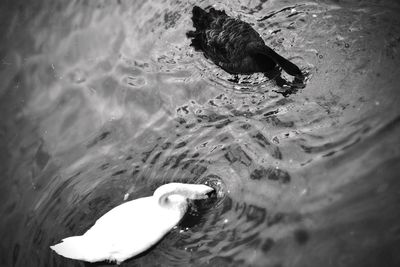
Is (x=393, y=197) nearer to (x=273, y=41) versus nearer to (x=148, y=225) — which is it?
(x=148, y=225)

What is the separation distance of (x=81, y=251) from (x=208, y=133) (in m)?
1.84

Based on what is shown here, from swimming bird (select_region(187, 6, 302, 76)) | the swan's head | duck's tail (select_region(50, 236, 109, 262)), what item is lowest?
duck's tail (select_region(50, 236, 109, 262))

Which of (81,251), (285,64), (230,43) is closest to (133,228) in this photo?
(81,251)

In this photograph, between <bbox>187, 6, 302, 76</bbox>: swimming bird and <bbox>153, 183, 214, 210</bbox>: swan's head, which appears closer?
<bbox>153, 183, 214, 210</bbox>: swan's head

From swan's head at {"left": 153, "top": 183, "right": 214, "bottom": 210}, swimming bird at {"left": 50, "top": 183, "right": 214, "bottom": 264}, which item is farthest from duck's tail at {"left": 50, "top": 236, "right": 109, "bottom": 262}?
swan's head at {"left": 153, "top": 183, "right": 214, "bottom": 210}

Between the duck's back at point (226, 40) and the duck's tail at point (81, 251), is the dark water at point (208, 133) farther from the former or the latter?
the duck's tail at point (81, 251)

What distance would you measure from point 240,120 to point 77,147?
2.06 meters

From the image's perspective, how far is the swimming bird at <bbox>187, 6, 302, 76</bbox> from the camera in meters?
4.50

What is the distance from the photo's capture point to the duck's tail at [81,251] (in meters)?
3.10

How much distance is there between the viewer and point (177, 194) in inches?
131

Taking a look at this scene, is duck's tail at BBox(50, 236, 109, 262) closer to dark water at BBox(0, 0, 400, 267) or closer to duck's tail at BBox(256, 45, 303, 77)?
dark water at BBox(0, 0, 400, 267)

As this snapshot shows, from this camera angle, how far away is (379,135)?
365cm

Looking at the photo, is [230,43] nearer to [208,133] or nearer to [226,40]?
[226,40]

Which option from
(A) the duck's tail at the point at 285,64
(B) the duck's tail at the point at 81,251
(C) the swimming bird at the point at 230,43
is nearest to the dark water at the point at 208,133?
(C) the swimming bird at the point at 230,43
